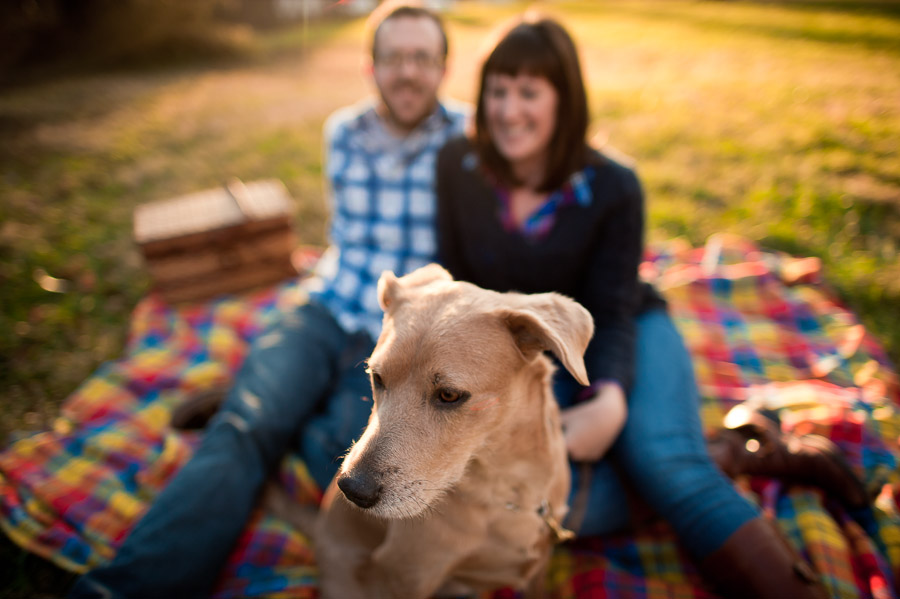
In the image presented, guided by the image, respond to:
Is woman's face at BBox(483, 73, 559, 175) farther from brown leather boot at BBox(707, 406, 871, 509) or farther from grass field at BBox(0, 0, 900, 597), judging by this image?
brown leather boot at BBox(707, 406, 871, 509)

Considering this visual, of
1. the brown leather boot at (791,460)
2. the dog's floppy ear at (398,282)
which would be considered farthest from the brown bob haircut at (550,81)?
the brown leather boot at (791,460)

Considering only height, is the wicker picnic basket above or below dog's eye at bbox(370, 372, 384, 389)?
below

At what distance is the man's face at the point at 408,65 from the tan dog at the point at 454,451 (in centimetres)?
185

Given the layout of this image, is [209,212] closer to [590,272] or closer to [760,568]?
[590,272]

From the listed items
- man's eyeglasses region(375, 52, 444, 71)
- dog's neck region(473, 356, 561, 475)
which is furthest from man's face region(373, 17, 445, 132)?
dog's neck region(473, 356, 561, 475)

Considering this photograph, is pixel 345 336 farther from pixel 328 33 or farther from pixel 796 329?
pixel 328 33

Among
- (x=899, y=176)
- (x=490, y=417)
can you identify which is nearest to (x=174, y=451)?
(x=490, y=417)

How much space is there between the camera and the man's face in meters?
3.41

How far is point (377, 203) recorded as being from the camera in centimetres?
375

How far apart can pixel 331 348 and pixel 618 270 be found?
208 cm

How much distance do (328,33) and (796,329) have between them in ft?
69.2

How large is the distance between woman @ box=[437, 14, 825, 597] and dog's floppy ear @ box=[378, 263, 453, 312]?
97 cm

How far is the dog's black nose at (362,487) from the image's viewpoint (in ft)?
5.60

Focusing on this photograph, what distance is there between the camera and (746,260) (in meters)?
4.82
